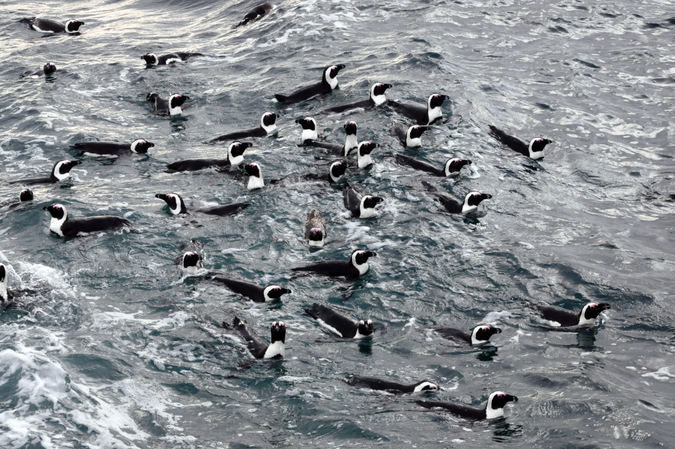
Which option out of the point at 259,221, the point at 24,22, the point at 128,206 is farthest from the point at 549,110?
the point at 24,22

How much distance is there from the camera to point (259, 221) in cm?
1580

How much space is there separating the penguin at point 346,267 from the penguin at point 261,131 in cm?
643

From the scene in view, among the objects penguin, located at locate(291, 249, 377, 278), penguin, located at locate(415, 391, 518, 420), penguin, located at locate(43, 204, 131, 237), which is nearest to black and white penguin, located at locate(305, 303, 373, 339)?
penguin, located at locate(291, 249, 377, 278)

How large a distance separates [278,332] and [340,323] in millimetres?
1293

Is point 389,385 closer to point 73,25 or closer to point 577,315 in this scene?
point 577,315

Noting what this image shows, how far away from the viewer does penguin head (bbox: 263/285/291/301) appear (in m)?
13.1

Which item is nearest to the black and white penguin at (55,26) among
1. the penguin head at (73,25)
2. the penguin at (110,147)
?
the penguin head at (73,25)

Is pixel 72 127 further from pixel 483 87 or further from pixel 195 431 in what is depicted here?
pixel 195 431

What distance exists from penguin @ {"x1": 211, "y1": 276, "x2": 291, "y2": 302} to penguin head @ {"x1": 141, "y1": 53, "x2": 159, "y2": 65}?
1248cm

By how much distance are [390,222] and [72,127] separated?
937 cm

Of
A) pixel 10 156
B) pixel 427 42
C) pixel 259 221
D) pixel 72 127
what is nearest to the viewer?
pixel 259 221

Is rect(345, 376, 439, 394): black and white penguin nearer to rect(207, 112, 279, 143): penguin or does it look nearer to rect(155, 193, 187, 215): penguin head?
rect(155, 193, 187, 215): penguin head

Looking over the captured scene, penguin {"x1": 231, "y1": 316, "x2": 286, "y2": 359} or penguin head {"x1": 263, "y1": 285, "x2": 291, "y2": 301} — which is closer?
penguin {"x1": 231, "y1": 316, "x2": 286, "y2": 359}

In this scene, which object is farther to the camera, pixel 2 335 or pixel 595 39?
pixel 595 39
